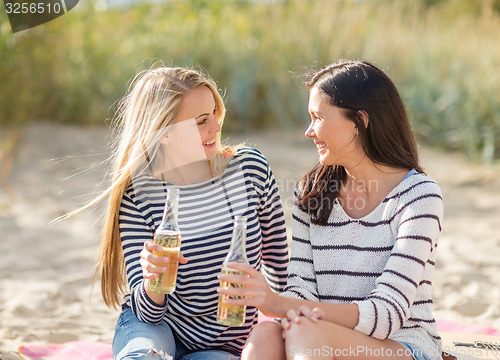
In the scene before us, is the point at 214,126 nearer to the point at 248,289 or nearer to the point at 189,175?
the point at 189,175

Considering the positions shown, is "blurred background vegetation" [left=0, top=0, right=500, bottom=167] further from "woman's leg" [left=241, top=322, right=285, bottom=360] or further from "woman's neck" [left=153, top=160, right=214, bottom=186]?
"woman's leg" [left=241, top=322, right=285, bottom=360]

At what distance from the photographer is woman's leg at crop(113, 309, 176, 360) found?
228 cm

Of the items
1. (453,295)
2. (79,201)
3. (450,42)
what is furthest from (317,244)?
(450,42)

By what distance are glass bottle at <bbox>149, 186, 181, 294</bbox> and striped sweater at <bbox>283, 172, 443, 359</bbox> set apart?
18.3 inches

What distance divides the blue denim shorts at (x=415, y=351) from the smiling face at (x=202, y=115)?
105 cm

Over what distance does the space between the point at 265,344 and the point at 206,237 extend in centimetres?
59

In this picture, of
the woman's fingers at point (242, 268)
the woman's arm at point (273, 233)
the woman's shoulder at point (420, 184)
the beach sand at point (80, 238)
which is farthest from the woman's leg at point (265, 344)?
the beach sand at point (80, 238)

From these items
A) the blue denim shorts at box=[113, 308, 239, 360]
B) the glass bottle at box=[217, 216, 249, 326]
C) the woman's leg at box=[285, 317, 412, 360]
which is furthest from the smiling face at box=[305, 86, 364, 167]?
the blue denim shorts at box=[113, 308, 239, 360]

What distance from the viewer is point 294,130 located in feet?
30.5

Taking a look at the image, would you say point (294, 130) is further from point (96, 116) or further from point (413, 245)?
point (413, 245)

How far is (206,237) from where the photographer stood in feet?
8.30

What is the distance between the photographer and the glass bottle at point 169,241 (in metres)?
2.16

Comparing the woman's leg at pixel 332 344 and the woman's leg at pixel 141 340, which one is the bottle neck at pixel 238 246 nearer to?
the woman's leg at pixel 332 344

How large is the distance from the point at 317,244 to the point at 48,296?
2342mm
